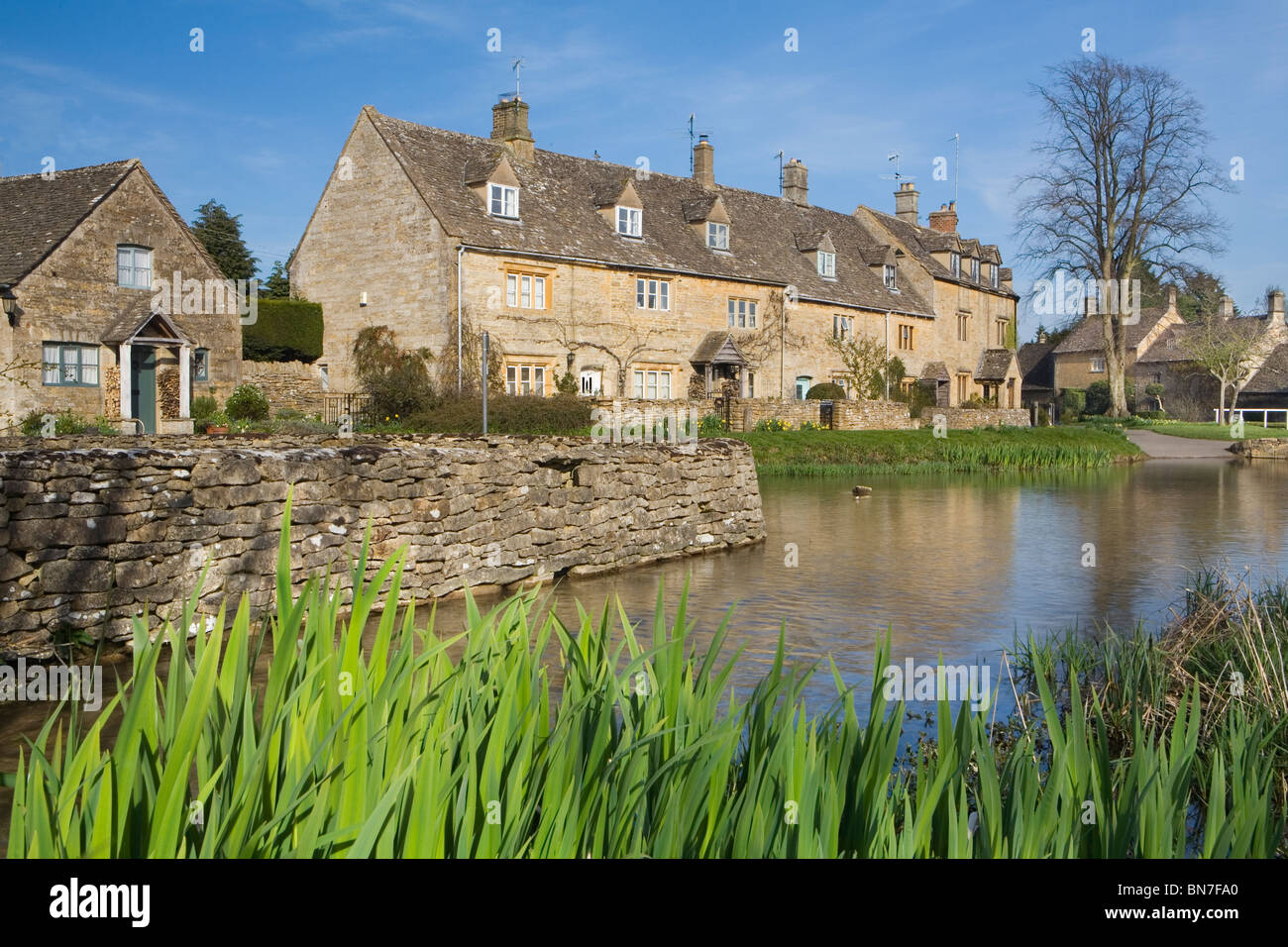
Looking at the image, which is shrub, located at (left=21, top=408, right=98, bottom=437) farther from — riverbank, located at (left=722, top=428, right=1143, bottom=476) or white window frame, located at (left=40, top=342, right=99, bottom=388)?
Result: riverbank, located at (left=722, top=428, right=1143, bottom=476)

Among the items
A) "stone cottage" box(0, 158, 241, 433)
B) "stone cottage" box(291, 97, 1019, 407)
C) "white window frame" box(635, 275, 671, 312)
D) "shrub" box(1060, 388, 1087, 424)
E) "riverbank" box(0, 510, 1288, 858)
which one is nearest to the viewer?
"riverbank" box(0, 510, 1288, 858)

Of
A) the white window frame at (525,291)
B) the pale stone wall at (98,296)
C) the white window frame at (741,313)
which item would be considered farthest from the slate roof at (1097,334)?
the pale stone wall at (98,296)

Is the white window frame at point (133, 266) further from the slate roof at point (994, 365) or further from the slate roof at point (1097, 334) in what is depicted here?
the slate roof at point (1097, 334)

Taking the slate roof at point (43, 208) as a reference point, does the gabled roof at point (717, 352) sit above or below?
below

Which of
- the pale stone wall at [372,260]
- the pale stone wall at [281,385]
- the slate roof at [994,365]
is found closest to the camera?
the pale stone wall at [372,260]

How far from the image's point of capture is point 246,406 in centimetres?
3206

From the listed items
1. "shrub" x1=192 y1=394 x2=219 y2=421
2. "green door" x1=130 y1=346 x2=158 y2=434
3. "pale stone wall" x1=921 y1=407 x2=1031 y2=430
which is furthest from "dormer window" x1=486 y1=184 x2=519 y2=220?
"pale stone wall" x1=921 y1=407 x2=1031 y2=430

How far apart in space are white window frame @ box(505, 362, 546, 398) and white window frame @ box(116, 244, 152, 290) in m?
10.8

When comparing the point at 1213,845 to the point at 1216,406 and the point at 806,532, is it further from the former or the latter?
the point at 1216,406

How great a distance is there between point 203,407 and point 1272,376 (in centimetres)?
6323

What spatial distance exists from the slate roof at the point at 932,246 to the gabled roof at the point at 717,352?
57.5ft

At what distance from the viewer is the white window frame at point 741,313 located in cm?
4338

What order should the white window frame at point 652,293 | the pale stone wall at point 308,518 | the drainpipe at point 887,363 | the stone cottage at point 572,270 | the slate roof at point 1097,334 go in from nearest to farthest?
the pale stone wall at point 308,518 < the stone cottage at point 572,270 < the white window frame at point 652,293 < the drainpipe at point 887,363 < the slate roof at point 1097,334

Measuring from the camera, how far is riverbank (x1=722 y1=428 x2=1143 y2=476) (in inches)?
1318
